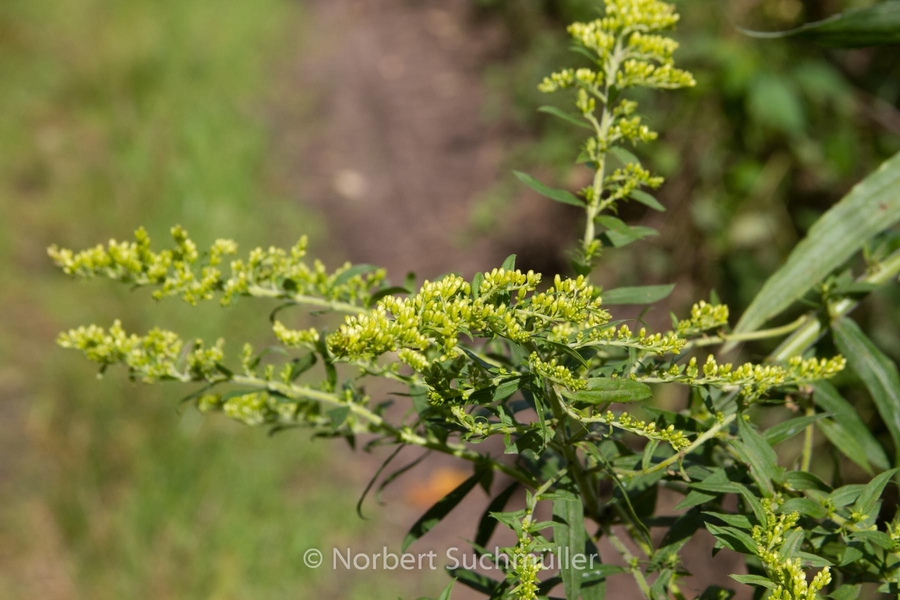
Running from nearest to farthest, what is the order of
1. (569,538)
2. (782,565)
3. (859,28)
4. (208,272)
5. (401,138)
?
(782,565) → (569,538) → (208,272) → (859,28) → (401,138)

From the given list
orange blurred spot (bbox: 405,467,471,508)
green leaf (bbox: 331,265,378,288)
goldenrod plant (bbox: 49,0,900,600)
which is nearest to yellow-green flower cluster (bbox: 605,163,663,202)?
goldenrod plant (bbox: 49,0,900,600)

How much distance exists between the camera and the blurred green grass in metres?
2.97

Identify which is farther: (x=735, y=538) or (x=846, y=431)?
(x=846, y=431)

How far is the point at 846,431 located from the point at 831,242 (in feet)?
1.13

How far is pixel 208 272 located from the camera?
1.12 m

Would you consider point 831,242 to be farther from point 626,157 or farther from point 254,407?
point 254,407

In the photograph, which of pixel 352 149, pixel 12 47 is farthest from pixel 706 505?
pixel 12 47

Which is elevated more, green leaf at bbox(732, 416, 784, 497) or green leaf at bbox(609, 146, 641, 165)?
green leaf at bbox(609, 146, 641, 165)

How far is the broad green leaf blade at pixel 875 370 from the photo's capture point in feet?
3.82

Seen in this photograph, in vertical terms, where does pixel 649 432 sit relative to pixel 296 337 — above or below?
below

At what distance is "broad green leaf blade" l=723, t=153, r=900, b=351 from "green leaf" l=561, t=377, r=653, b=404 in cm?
50

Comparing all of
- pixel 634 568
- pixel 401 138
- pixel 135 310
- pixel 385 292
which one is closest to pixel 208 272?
pixel 385 292

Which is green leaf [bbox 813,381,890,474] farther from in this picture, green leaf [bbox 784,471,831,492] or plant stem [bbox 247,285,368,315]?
plant stem [bbox 247,285,368,315]

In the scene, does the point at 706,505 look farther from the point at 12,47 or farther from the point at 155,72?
the point at 12,47
